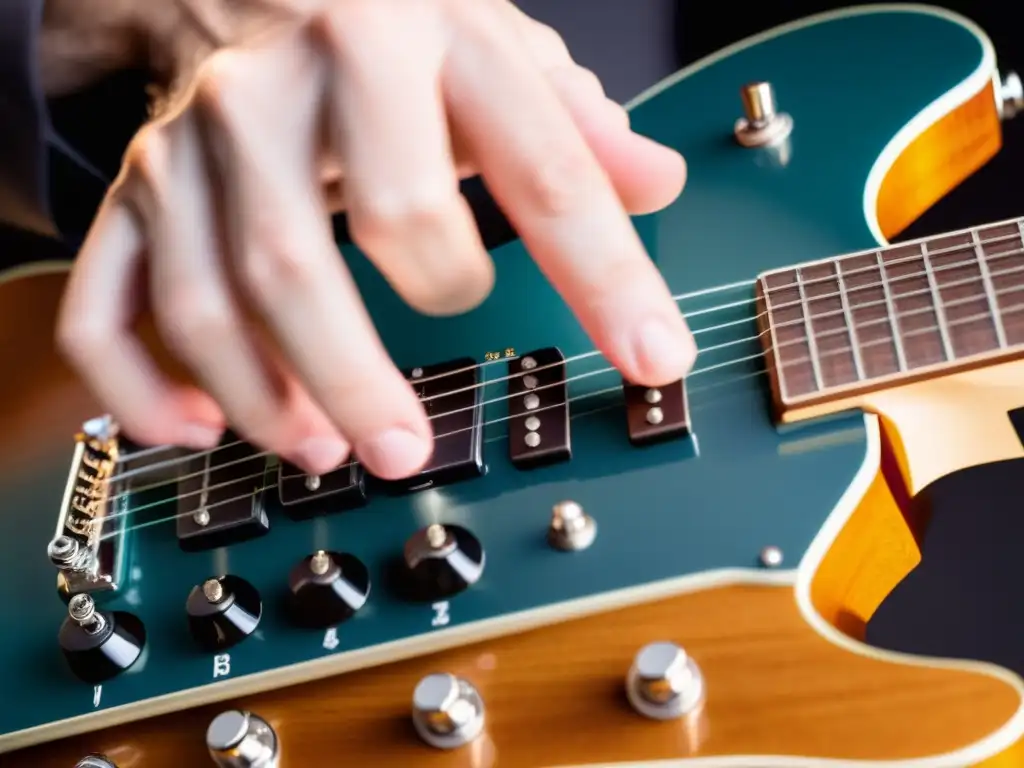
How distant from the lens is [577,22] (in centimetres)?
113

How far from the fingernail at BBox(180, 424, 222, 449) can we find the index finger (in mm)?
296

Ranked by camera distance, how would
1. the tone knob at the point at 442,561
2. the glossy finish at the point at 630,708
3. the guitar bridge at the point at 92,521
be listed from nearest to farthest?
1. the glossy finish at the point at 630,708
2. the tone knob at the point at 442,561
3. the guitar bridge at the point at 92,521

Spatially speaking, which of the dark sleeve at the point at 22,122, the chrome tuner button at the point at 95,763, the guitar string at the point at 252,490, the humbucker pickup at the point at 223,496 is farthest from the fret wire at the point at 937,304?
the dark sleeve at the point at 22,122

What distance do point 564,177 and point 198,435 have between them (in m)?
0.34

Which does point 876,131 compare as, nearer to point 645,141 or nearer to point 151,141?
point 645,141

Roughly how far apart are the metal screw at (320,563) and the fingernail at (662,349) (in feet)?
0.79

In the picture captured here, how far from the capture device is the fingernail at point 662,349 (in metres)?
0.56

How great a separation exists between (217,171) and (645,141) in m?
0.27

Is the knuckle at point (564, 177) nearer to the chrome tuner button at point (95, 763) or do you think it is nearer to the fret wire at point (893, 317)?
the fret wire at point (893, 317)

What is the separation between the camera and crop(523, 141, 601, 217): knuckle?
54 centimetres

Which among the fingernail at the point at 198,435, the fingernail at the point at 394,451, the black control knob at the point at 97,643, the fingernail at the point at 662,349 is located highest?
the fingernail at the point at 662,349

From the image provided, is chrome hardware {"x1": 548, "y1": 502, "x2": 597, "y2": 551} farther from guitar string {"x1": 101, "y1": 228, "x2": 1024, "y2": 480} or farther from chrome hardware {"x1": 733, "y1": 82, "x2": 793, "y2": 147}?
chrome hardware {"x1": 733, "y1": 82, "x2": 793, "y2": 147}

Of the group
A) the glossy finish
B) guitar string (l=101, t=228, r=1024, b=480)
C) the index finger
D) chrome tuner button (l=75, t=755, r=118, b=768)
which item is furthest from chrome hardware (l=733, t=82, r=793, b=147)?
chrome tuner button (l=75, t=755, r=118, b=768)

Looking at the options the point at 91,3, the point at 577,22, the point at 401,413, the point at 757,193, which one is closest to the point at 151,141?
the point at 401,413
